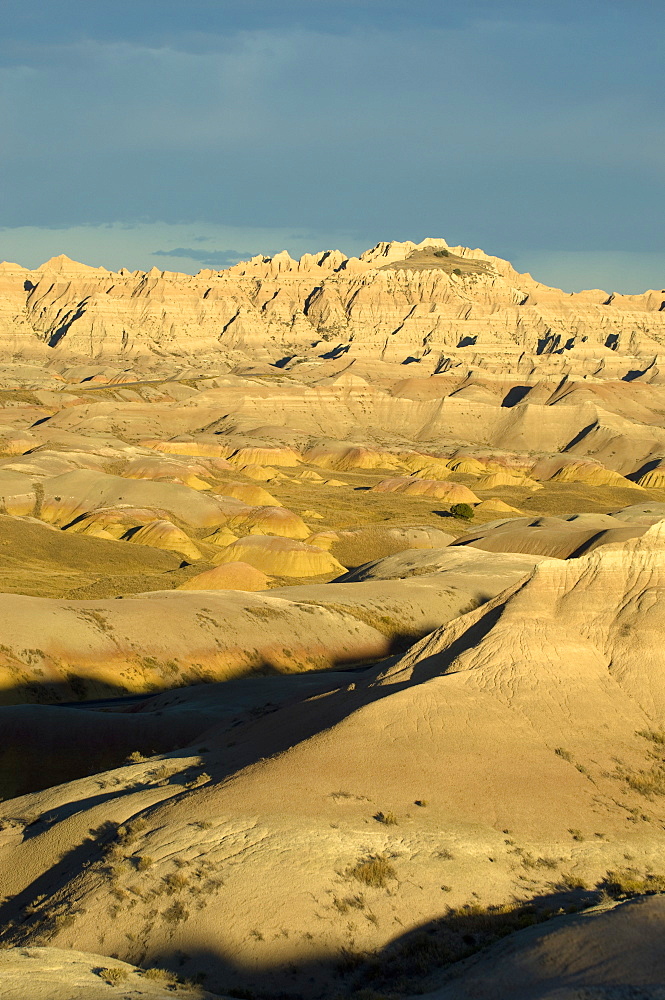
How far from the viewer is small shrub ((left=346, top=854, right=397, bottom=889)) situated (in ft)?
51.3

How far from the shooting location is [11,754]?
2858 centimetres

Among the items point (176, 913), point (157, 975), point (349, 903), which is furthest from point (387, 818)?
point (157, 975)

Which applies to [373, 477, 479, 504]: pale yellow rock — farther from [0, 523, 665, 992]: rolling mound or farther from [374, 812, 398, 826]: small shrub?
[374, 812, 398, 826]: small shrub

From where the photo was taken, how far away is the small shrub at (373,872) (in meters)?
15.6

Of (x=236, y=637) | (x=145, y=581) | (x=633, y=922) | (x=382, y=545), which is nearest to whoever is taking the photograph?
(x=633, y=922)

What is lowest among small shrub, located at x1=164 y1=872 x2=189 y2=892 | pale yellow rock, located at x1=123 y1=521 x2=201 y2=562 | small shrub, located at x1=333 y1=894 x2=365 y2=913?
small shrub, located at x1=333 y1=894 x2=365 y2=913

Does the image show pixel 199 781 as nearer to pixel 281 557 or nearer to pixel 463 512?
pixel 281 557

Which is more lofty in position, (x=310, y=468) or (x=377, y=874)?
(x=310, y=468)

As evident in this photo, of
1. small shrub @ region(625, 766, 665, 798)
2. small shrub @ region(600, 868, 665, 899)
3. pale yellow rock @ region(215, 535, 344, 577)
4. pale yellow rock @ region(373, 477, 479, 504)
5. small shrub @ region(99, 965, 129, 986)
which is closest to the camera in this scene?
small shrub @ region(99, 965, 129, 986)

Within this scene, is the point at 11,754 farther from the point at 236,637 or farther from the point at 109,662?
the point at 236,637

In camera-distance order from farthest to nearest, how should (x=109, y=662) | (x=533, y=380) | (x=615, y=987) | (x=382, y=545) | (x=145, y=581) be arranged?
(x=533, y=380) → (x=382, y=545) → (x=145, y=581) → (x=109, y=662) → (x=615, y=987)

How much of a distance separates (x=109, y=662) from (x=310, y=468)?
326ft

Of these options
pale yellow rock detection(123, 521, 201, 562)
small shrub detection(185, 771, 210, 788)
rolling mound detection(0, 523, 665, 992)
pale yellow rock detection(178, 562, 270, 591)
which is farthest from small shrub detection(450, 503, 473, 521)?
small shrub detection(185, 771, 210, 788)

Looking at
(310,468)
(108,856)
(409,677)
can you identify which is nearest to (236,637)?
(409,677)
